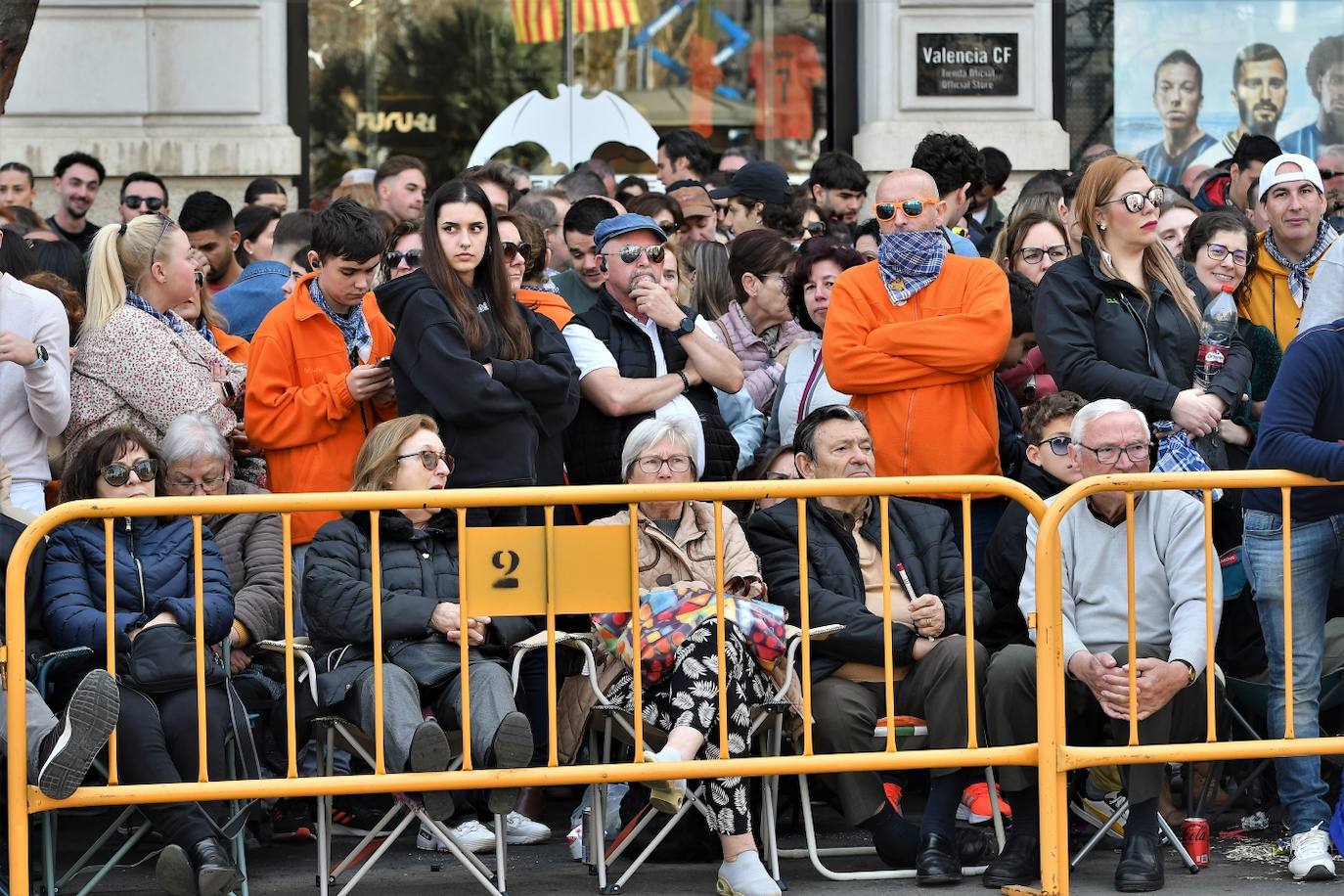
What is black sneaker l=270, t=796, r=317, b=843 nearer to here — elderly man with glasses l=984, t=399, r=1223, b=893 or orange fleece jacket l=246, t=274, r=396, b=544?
orange fleece jacket l=246, t=274, r=396, b=544

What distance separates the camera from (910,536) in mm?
7332

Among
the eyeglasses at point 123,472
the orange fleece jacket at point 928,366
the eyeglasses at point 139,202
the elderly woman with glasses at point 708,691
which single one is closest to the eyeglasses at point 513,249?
the orange fleece jacket at point 928,366

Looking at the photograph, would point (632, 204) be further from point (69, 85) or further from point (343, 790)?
point (69, 85)

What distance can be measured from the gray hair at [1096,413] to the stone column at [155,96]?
24.9 ft

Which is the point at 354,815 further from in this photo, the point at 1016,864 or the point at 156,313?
the point at 1016,864

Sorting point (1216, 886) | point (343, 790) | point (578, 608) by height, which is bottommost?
point (1216, 886)

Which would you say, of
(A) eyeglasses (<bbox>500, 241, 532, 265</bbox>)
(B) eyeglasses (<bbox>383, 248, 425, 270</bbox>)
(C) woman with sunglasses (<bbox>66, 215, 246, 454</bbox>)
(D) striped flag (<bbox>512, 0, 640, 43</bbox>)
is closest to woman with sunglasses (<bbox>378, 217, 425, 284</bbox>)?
(B) eyeglasses (<bbox>383, 248, 425, 270</bbox>)

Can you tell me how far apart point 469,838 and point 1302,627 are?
2942 mm

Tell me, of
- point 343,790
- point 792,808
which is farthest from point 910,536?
point 343,790

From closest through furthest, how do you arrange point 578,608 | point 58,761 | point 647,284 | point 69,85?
point 58,761 < point 578,608 < point 647,284 < point 69,85

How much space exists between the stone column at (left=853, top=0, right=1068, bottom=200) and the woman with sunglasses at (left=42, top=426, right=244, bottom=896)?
25.0 ft

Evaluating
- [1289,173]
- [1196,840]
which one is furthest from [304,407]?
[1289,173]

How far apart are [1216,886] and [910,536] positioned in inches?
61.3

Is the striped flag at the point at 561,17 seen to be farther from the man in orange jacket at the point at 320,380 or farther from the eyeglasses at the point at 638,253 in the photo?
the man in orange jacket at the point at 320,380
